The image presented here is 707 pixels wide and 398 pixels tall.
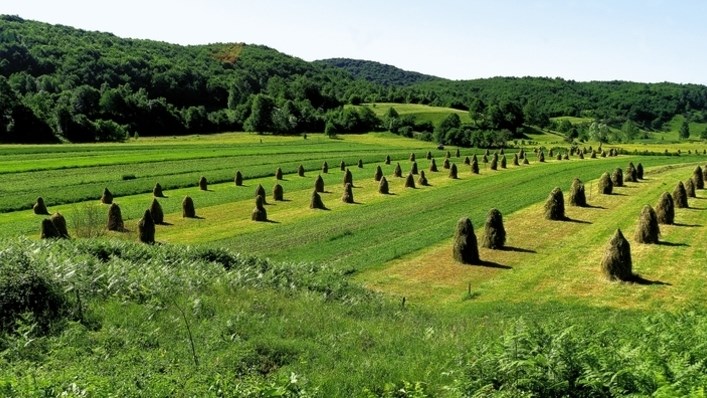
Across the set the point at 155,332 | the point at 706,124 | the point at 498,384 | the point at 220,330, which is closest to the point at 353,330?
the point at 220,330

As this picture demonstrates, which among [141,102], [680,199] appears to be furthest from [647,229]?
[141,102]

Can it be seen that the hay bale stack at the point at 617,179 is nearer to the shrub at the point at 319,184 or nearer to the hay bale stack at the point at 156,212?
the shrub at the point at 319,184

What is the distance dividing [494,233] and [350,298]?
14190 mm

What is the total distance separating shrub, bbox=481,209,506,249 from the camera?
30.1m

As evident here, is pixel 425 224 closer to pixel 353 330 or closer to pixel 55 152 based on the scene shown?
pixel 353 330

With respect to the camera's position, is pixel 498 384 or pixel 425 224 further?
pixel 425 224

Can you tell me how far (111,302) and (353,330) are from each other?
510cm

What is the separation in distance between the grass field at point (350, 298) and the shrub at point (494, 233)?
845 millimetres

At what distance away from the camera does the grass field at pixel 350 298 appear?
325 inches

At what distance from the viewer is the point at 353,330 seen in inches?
504

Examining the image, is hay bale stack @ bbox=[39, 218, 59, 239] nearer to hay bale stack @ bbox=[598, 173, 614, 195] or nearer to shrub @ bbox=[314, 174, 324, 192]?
shrub @ bbox=[314, 174, 324, 192]

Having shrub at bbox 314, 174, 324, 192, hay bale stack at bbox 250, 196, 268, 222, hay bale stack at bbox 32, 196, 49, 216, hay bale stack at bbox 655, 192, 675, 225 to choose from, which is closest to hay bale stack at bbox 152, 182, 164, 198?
hay bale stack at bbox 32, 196, 49, 216

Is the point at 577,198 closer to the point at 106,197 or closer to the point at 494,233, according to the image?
the point at 494,233

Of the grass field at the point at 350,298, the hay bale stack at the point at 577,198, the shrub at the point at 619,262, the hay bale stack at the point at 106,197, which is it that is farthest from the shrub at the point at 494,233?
the hay bale stack at the point at 106,197
